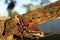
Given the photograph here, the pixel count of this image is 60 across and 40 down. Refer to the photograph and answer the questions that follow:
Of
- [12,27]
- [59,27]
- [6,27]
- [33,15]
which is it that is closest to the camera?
[6,27]

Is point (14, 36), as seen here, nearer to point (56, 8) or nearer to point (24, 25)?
point (24, 25)

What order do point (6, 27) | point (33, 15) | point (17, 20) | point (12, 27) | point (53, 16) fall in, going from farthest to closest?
point (33, 15) < point (53, 16) < point (12, 27) < point (6, 27) < point (17, 20)

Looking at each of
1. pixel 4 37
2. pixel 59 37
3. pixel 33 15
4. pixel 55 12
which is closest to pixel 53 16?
pixel 55 12

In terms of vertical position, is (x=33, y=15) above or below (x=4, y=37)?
above

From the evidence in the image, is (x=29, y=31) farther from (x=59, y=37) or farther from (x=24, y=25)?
(x=59, y=37)

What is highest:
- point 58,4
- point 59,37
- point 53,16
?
point 58,4

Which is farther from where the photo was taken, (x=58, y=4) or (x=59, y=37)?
(x=59, y=37)

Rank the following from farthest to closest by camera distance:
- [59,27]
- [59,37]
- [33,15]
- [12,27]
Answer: [59,37], [59,27], [33,15], [12,27]

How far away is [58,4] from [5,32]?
211 centimetres

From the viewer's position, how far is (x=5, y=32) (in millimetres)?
2746

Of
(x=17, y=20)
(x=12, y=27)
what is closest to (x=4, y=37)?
(x=17, y=20)

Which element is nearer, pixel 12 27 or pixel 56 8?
pixel 12 27

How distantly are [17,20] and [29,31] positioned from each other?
0.79 feet

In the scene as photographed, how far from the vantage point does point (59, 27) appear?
6.22 meters
